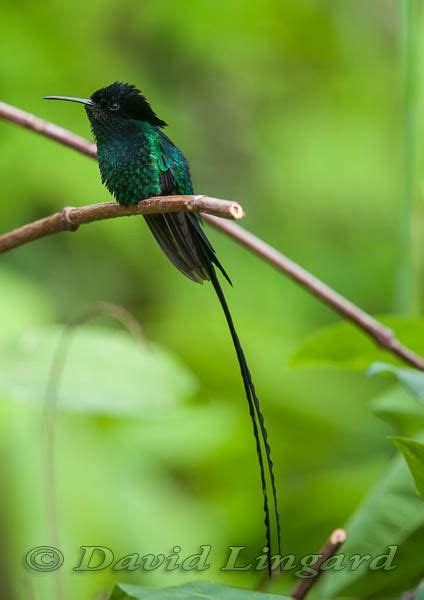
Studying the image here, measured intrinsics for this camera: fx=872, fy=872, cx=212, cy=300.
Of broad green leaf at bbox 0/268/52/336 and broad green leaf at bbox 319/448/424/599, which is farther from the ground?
broad green leaf at bbox 0/268/52/336

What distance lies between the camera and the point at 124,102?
1.48 m

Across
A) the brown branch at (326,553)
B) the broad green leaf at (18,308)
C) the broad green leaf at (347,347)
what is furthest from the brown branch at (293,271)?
the broad green leaf at (18,308)

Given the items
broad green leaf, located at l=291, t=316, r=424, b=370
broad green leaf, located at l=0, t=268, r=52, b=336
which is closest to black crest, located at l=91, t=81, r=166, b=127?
broad green leaf, located at l=291, t=316, r=424, b=370

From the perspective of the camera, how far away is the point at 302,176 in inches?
149

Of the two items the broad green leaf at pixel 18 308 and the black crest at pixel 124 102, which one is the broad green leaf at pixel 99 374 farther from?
the black crest at pixel 124 102

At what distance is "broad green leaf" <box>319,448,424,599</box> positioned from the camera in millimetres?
1565

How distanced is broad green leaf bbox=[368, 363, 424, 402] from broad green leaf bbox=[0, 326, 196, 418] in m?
0.85

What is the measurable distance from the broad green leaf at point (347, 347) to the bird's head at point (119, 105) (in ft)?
1.74

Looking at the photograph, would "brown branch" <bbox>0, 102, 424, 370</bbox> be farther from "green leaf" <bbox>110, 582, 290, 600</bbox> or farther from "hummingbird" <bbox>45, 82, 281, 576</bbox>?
"green leaf" <bbox>110, 582, 290, 600</bbox>

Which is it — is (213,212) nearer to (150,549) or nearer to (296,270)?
(296,270)

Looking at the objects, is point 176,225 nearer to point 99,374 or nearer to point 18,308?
point 99,374

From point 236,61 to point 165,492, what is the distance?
2.08 metres

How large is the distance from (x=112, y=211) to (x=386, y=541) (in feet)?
2.66

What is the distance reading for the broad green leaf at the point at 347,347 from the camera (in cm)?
170
